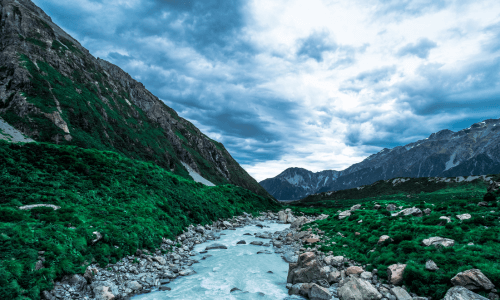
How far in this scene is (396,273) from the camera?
54.0ft

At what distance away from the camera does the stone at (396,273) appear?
1603 cm

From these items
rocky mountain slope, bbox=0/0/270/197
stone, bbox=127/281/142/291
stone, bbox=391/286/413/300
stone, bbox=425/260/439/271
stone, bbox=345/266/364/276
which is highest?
rocky mountain slope, bbox=0/0/270/197

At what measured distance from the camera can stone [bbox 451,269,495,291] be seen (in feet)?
40.0

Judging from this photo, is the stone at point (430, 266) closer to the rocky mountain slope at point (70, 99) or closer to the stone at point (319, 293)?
the stone at point (319, 293)

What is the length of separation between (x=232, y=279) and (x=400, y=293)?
13317 mm

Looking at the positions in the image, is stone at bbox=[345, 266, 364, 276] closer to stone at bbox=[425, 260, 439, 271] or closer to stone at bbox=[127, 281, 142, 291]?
stone at bbox=[425, 260, 439, 271]

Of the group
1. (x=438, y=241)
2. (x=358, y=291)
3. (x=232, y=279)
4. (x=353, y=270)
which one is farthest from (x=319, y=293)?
(x=438, y=241)

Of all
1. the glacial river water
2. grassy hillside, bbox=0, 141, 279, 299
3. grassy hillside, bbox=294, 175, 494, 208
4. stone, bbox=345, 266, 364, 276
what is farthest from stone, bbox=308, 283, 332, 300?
grassy hillside, bbox=294, 175, 494, 208

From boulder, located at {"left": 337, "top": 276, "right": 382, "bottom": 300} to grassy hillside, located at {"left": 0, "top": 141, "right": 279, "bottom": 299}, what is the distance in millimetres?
18650

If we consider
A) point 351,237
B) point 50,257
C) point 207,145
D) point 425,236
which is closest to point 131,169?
point 50,257

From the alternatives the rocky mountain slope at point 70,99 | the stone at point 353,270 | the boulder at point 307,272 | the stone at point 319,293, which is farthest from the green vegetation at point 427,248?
the rocky mountain slope at point 70,99

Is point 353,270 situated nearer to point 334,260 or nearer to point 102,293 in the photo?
point 334,260

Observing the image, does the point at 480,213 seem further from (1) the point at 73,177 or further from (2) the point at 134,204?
(1) the point at 73,177

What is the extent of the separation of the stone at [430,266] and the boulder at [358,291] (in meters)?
4.33
